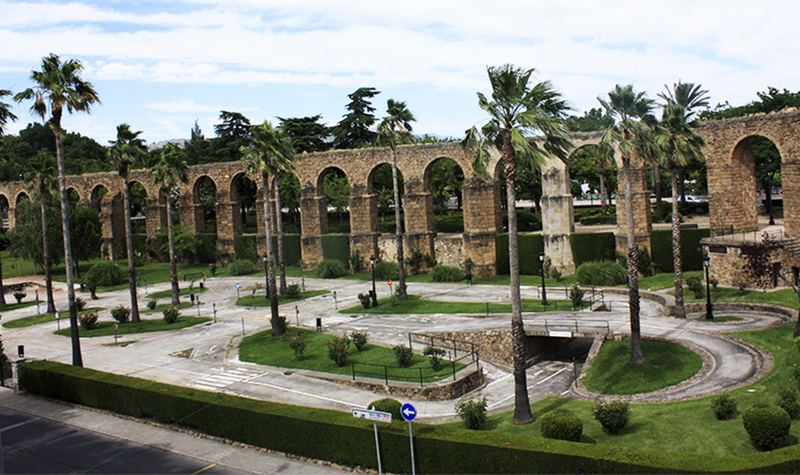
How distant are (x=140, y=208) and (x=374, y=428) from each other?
83.9m

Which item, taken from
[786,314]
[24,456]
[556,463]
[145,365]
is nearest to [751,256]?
[786,314]

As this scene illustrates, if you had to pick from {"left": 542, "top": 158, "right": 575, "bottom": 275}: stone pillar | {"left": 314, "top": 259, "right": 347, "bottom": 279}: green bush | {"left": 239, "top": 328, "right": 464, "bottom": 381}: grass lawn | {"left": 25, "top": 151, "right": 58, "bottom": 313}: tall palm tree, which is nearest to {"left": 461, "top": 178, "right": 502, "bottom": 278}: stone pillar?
{"left": 542, "top": 158, "right": 575, "bottom": 275}: stone pillar

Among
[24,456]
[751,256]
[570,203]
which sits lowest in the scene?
[24,456]

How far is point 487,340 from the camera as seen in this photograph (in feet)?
95.0

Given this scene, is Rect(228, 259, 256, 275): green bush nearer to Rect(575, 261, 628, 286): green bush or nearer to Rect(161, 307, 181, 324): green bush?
Rect(161, 307, 181, 324): green bush

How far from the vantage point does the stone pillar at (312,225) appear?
54.6m

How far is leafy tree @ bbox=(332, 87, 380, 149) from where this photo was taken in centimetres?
7325

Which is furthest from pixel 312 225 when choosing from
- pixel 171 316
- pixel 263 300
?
pixel 171 316

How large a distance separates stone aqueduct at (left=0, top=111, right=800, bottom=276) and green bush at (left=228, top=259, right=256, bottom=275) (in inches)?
Result: 103

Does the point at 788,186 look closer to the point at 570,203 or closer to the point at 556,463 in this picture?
the point at 570,203

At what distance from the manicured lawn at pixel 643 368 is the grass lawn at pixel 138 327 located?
76.2 ft

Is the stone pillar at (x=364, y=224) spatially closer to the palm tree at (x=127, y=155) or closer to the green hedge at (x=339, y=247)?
the green hedge at (x=339, y=247)

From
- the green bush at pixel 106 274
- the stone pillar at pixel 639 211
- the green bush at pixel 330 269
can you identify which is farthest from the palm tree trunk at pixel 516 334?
the green bush at pixel 106 274

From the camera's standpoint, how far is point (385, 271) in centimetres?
4819
